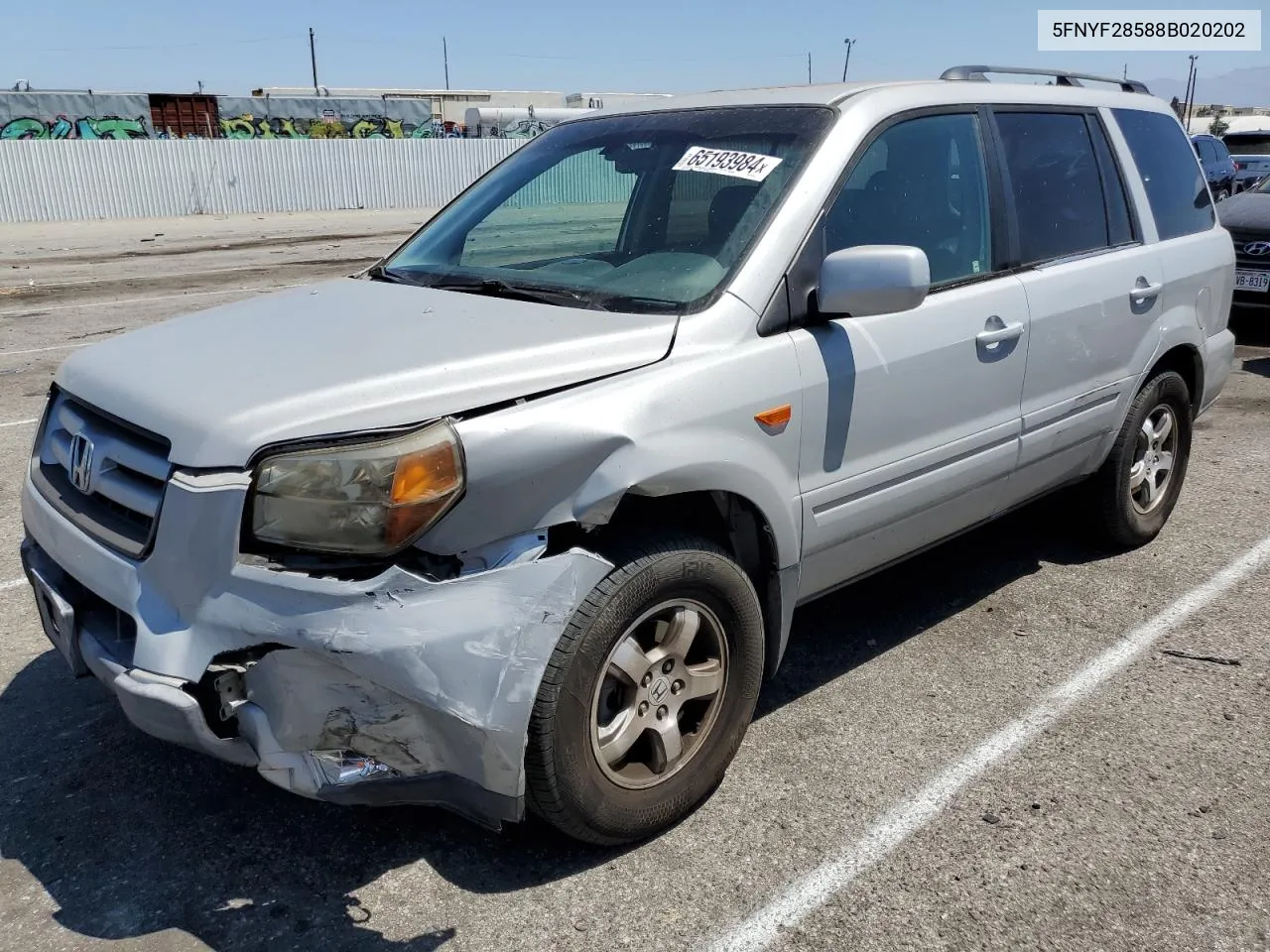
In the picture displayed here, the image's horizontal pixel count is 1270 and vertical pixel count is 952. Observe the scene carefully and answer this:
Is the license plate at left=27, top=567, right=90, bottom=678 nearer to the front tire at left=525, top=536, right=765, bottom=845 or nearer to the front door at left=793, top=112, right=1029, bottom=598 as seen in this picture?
the front tire at left=525, top=536, right=765, bottom=845

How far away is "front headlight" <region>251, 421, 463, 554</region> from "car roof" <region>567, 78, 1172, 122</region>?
6.31ft

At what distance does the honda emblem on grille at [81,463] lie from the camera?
2775 mm

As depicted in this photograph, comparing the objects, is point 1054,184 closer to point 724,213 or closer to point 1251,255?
point 724,213

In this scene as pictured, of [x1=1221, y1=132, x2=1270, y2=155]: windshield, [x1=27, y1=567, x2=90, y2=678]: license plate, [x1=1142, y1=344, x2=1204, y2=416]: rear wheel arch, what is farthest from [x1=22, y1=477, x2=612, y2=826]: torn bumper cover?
[x1=1221, y1=132, x2=1270, y2=155]: windshield

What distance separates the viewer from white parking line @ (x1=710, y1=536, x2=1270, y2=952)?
2623 mm

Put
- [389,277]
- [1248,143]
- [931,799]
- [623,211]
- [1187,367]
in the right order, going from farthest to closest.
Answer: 1. [1248,143]
2. [1187,367]
3. [389,277]
4. [623,211]
5. [931,799]

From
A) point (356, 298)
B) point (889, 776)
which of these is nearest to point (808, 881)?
point (889, 776)

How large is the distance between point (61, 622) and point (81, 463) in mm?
407

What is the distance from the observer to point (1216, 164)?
1891 cm

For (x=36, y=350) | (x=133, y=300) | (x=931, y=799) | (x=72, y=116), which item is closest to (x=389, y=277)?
(x=931, y=799)

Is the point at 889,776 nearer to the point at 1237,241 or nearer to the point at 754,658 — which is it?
the point at 754,658

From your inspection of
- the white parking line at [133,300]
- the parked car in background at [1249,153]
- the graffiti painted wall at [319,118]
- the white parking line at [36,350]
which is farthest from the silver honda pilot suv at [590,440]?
A: the graffiti painted wall at [319,118]

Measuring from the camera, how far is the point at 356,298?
3391mm

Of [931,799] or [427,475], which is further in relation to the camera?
[931,799]
